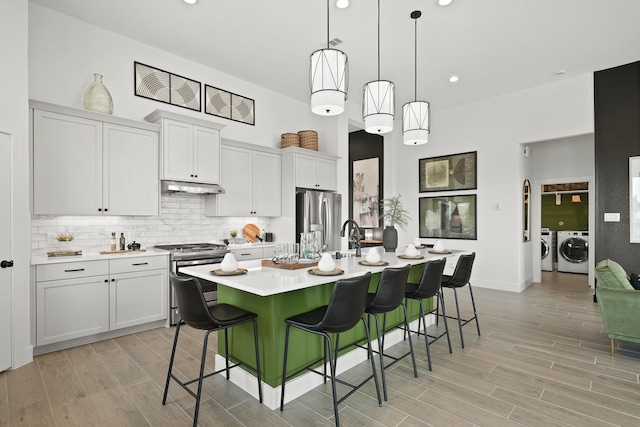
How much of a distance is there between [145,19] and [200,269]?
2943mm

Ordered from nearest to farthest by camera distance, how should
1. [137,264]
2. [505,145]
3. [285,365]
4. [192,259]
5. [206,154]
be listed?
[285,365]
[137,264]
[192,259]
[206,154]
[505,145]

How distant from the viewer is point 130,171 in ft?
12.6

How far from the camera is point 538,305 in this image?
5.01 meters

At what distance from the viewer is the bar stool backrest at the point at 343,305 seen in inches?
79.7

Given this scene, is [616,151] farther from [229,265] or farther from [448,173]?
[229,265]

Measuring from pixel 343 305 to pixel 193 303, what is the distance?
0.89 m

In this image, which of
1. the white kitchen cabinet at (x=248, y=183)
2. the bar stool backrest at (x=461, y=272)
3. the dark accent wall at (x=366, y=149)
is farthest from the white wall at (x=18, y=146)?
the dark accent wall at (x=366, y=149)

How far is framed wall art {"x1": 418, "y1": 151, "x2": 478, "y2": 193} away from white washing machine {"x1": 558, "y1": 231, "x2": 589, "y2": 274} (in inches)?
132

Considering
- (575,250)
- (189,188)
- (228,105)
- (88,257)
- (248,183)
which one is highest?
(228,105)

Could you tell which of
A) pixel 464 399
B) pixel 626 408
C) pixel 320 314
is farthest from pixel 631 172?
pixel 320 314

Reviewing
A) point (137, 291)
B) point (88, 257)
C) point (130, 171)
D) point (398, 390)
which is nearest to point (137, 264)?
point (137, 291)

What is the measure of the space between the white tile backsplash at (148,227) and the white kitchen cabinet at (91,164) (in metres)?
0.34

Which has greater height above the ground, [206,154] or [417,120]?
[417,120]

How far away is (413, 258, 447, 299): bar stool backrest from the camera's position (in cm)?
293
